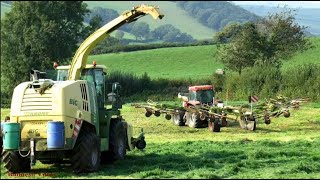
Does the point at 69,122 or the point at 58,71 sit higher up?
the point at 58,71

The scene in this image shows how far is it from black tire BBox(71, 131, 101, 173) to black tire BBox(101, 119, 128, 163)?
182 cm

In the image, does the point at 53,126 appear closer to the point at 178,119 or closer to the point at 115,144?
the point at 115,144

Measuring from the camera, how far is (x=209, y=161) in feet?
52.9

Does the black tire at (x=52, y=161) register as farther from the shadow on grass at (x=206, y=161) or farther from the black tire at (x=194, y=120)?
the black tire at (x=194, y=120)

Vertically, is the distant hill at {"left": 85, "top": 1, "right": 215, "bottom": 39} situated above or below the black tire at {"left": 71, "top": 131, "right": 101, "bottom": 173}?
above

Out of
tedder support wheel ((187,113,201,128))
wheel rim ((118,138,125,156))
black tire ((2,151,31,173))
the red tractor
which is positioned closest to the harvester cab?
black tire ((2,151,31,173))

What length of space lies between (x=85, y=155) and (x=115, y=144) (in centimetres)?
245

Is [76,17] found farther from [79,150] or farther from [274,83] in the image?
[79,150]

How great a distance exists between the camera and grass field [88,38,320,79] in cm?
5869

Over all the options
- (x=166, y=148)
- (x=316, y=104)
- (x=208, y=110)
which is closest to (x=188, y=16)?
(x=316, y=104)

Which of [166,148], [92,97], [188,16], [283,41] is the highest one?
[188,16]

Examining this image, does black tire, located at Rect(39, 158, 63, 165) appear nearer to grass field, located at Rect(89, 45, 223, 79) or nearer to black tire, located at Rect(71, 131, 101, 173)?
black tire, located at Rect(71, 131, 101, 173)

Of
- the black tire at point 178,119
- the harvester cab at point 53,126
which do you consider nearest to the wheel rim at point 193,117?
the black tire at point 178,119

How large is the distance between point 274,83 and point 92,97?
31388 mm
